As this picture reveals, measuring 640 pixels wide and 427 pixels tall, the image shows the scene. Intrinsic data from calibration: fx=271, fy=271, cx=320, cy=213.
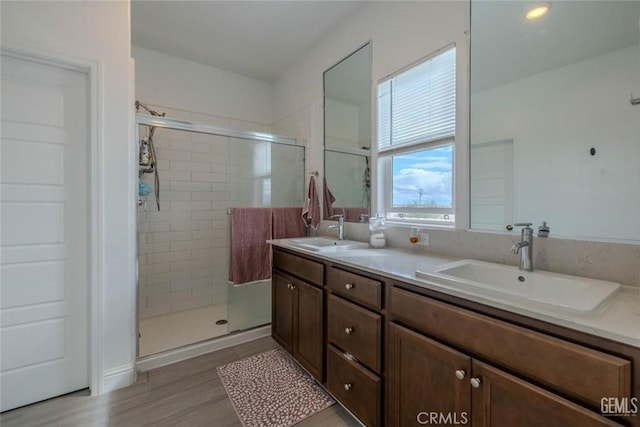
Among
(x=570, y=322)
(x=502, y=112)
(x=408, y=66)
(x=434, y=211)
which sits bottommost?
(x=570, y=322)

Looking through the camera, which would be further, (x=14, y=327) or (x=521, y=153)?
(x=14, y=327)

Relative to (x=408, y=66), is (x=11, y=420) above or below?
below

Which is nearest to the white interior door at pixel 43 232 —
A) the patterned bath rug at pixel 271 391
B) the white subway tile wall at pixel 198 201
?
the white subway tile wall at pixel 198 201

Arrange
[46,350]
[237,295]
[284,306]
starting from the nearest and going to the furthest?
1. [46,350]
2. [284,306]
3. [237,295]

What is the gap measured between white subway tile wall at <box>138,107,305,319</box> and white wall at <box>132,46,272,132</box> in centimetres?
12

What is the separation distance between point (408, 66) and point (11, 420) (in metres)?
3.21

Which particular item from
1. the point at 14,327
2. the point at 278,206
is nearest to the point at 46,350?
the point at 14,327

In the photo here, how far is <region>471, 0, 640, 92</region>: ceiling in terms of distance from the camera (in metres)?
1.18

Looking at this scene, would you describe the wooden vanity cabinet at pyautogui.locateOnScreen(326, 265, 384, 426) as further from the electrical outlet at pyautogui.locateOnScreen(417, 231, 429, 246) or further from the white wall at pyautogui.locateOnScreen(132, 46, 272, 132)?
the white wall at pyautogui.locateOnScreen(132, 46, 272, 132)

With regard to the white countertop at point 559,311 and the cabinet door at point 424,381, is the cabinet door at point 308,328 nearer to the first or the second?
the white countertop at point 559,311

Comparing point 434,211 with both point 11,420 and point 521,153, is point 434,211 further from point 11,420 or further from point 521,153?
point 11,420

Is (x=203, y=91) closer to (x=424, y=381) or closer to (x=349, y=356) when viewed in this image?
(x=349, y=356)

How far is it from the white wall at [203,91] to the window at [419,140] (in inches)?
74.8

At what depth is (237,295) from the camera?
99.9 inches
